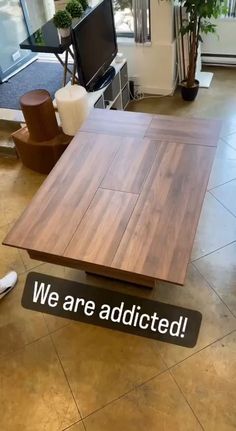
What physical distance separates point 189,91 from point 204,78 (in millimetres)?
420

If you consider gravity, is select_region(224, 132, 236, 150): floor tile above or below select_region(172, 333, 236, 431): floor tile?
above

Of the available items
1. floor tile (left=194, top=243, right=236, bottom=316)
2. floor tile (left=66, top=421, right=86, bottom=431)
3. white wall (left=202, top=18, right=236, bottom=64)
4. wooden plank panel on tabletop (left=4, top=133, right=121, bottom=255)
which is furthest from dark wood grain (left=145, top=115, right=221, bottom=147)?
white wall (left=202, top=18, right=236, bottom=64)

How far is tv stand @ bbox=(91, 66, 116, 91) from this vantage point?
8.57 ft

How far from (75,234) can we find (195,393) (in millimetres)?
870

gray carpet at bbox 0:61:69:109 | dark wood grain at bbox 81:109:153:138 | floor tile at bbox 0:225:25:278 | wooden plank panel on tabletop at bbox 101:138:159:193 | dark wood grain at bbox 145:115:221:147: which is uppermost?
dark wood grain at bbox 81:109:153:138

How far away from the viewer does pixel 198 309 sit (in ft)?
5.86

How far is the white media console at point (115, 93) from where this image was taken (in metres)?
2.59

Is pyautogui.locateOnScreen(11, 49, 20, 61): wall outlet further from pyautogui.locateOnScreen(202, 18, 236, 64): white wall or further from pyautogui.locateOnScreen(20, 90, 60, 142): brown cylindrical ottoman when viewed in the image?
pyautogui.locateOnScreen(202, 18, 236, 64): white wall

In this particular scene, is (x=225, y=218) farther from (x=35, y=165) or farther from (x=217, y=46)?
(x=217, y=46)

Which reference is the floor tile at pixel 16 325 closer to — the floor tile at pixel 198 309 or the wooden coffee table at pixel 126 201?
the wooden coffee table at pixel 126 201

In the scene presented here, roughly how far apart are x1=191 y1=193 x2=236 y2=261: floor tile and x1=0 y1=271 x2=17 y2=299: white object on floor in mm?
1016

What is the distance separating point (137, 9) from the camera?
2.83 m

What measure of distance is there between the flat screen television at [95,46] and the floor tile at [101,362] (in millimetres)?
1659

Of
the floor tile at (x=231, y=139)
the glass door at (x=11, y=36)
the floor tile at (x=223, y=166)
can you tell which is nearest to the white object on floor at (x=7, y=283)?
the floor tile at (x=223, y=166)
